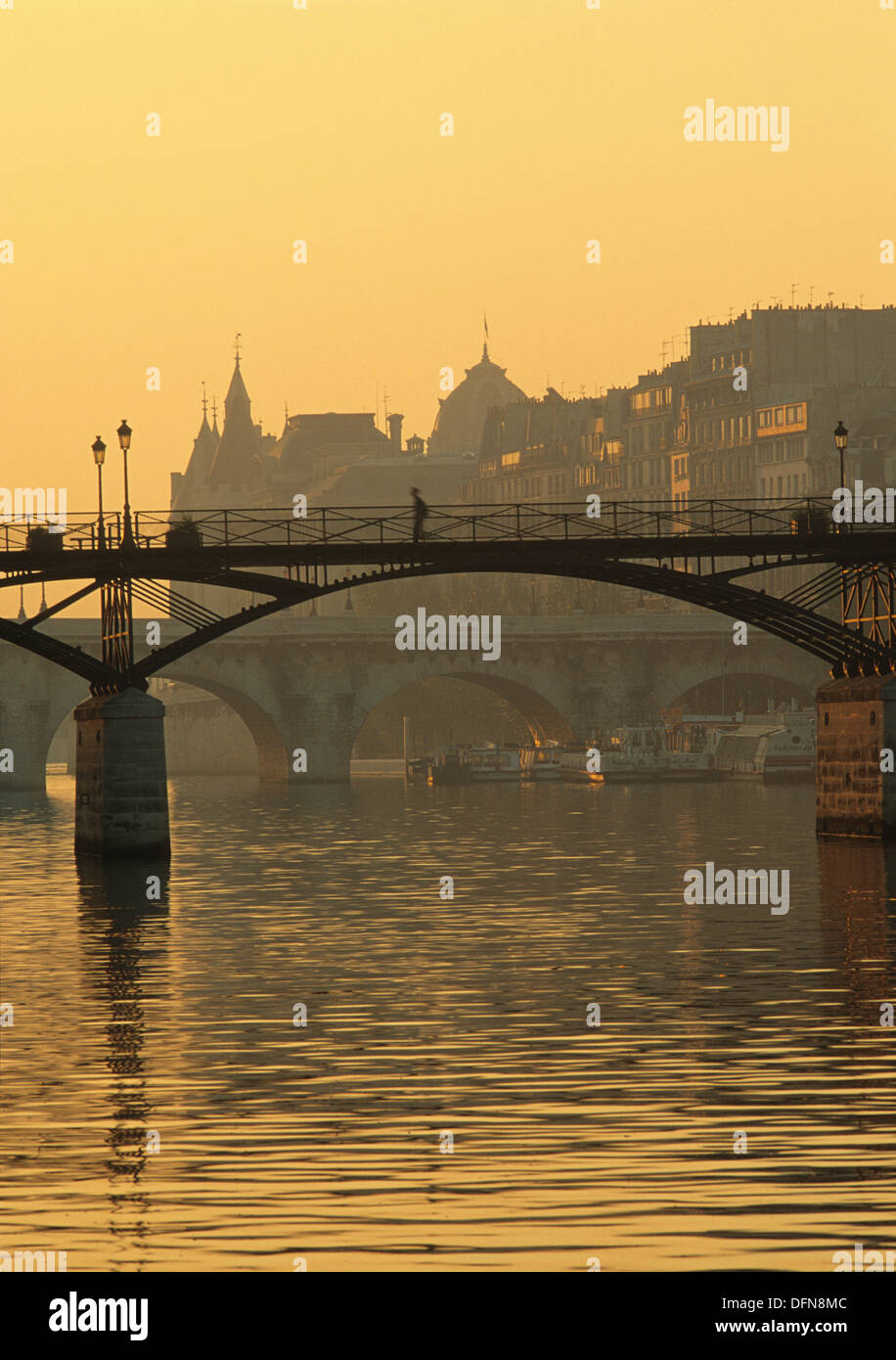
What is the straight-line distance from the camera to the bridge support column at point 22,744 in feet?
443

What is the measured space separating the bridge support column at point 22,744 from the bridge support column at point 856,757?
222 feet

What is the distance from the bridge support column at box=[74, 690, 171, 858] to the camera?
2586 inches

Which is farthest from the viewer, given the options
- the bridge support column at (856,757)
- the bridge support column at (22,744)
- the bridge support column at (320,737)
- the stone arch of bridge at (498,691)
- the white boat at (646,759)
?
the stone arch of bridge at (498,691)

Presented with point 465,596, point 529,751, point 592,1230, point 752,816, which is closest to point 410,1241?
point 592,1230

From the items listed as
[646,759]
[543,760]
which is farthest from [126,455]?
[543,760]

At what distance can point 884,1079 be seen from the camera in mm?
27500

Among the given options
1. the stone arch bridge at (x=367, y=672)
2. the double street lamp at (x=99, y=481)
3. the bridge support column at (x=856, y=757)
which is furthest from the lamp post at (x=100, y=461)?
the stone arch bridge at (x=367, y=672)

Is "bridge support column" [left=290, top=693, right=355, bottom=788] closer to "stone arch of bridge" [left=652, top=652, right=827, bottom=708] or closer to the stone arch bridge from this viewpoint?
the stone arch bridge

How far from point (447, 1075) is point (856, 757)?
1751 inches

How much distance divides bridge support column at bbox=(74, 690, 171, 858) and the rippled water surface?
5.51m

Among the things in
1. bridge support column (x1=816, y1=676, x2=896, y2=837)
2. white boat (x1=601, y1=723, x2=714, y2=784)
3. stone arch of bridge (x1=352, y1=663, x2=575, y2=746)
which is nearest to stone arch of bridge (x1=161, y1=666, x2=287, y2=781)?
stone arch of bridge (x1=352, y1=663, x2=575, y2=746)

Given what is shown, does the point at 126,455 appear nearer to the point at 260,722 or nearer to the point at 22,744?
the point at 22,744

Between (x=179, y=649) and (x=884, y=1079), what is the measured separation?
144ft

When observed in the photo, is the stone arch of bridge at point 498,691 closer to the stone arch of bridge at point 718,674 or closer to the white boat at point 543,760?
the white boat at point 543,760
